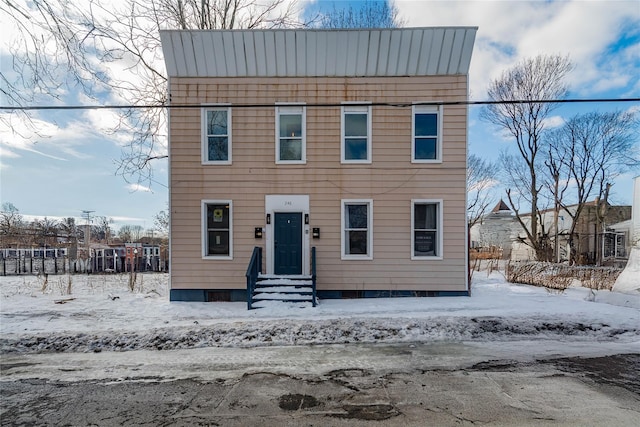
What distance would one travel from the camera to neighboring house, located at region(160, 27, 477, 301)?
30.3 feet

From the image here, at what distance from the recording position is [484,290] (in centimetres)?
1006

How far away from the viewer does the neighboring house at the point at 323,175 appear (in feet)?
30.3

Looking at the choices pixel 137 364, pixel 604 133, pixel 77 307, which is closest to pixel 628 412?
pixel 137 364

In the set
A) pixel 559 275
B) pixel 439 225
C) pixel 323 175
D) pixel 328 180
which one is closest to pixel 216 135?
pixel 323 175

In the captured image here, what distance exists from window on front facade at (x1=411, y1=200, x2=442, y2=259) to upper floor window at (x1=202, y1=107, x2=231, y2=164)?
5797 millimetres

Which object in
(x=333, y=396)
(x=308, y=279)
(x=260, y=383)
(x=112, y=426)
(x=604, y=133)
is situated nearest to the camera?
(x=112, y=426)

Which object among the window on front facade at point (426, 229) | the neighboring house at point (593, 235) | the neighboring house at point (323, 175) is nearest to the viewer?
the neighboring house at point (323, 175)

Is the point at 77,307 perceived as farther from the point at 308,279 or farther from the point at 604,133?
the point at 604,133

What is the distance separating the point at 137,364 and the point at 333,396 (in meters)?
3.06

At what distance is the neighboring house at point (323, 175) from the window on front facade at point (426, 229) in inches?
1.2

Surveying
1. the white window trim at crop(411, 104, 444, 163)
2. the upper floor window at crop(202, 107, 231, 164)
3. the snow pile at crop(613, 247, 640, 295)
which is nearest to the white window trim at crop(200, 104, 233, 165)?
the upper floor window at crop(202, 107, 231, 164)

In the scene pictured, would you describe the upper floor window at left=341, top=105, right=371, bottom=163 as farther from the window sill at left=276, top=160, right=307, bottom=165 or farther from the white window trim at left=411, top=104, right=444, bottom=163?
the white window trim at left=411, top=104, right=444, bottom=163

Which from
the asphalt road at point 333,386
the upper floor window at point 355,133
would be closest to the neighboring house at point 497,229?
the upper floor window at point 355,133

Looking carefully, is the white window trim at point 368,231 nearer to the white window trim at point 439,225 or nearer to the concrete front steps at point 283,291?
the white window trim at point 439,225
